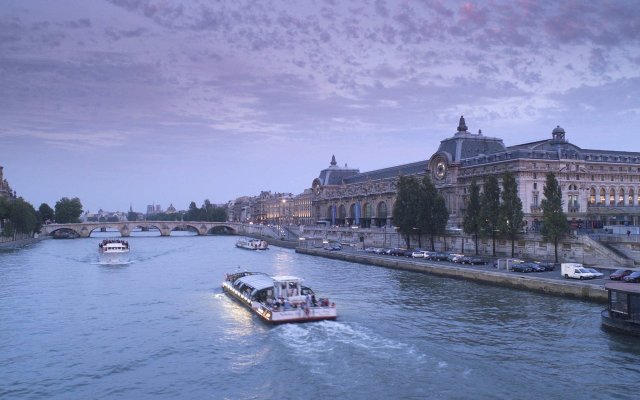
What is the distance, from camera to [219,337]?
30734mm

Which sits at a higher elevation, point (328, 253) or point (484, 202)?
point (484, 202)

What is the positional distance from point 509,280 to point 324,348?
22.0m

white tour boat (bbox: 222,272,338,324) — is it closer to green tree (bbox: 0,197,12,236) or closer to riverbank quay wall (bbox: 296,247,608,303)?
riverbank quay wall (bbox: 296,247,608,303)

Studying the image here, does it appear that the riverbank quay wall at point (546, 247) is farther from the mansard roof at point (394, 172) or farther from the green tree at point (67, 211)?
the green tree at point (67, 211)

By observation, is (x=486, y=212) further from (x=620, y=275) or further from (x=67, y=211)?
(x=67, y=211)

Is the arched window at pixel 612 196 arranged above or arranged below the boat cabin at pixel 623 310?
above

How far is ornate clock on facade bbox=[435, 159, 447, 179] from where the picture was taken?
92575mm

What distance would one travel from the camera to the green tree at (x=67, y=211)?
175125mm

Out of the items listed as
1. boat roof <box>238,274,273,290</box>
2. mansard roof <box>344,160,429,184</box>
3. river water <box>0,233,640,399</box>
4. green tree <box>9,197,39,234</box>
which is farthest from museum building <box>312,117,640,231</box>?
green tree <box>9,197,39,234</box>

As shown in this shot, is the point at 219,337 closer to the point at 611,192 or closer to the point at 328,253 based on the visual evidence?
the point at 328,253

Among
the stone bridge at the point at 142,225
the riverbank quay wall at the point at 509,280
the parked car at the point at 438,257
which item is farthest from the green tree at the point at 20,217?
the parked car at the point at 438,257

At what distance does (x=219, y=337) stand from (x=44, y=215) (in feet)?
523

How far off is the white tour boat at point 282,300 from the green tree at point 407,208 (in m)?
34.1

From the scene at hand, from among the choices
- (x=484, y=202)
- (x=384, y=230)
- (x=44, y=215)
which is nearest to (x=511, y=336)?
(x=484, y=202)
